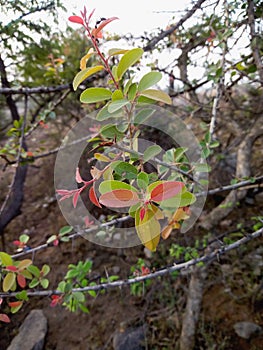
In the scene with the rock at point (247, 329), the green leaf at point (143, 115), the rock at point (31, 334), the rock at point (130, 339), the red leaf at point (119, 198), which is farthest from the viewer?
the rock at point (31, 334)

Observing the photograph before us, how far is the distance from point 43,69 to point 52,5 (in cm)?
81

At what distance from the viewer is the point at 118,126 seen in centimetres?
43

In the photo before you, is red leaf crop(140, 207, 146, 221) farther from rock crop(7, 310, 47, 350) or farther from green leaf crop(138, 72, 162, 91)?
rock crop(7, 310, 47, 350)

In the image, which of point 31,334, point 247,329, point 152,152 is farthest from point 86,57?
point 31,334

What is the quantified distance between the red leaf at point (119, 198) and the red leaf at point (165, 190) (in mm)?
24

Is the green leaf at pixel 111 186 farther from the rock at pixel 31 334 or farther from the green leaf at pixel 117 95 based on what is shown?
the rock at pixel 31 334

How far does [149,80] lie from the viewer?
377mm

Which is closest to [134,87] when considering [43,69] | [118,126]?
[118,126]

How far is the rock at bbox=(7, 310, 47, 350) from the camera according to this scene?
1582 millimetres

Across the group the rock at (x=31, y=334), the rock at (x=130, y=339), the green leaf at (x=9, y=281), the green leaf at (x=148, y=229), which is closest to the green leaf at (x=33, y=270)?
the green leaf at (x=9, y=281)

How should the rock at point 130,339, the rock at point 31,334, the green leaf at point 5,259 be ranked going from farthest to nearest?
1. the rock at point 31,334
2. the rock at point 130,339
3. the green leaf at point 5,259

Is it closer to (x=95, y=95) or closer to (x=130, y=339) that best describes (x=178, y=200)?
(x=95, y=95)

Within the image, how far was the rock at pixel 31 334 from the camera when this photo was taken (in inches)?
62.3

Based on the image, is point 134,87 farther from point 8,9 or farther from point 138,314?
point 138,314
